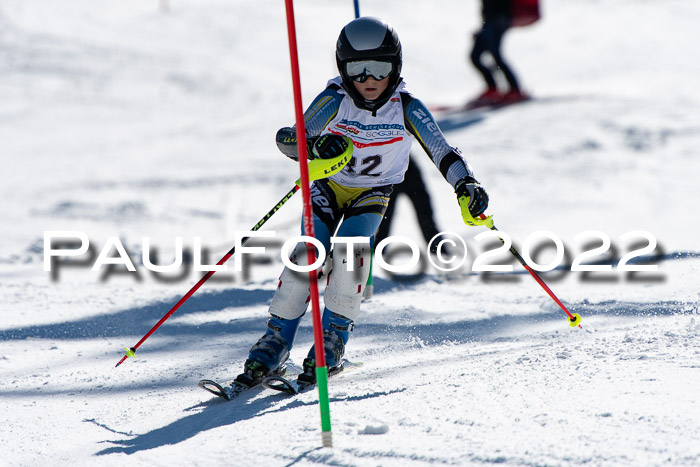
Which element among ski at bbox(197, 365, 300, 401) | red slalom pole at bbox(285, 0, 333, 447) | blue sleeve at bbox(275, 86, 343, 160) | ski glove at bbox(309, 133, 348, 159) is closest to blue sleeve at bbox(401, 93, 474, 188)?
blue sleeve at bbox(275, 86, 343, 160)

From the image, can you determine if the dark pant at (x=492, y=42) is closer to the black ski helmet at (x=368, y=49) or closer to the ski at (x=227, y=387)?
the black ski helmet at (x=368, y=49)

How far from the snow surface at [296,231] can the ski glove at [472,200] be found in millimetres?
635

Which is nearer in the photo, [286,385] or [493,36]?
[286,385]

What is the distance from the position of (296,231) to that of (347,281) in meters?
4.21

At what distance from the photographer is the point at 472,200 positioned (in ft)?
11.5

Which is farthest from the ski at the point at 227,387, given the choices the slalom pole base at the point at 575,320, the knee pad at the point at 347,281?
the slalom pole base at the point at 575,320

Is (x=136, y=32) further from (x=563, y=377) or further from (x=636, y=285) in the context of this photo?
(x=563, y=377)

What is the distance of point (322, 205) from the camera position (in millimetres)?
3807

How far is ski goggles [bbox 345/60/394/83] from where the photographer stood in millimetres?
3603

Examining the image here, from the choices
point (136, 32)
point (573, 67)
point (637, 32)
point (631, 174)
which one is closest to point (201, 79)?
point (136, 32)

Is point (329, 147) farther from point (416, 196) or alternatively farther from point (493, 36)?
point (493, 36)

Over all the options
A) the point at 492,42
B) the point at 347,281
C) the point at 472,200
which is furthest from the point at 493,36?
the point at 347,281

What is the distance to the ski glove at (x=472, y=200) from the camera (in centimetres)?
352

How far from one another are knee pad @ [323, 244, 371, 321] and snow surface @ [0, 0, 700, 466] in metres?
0.32
